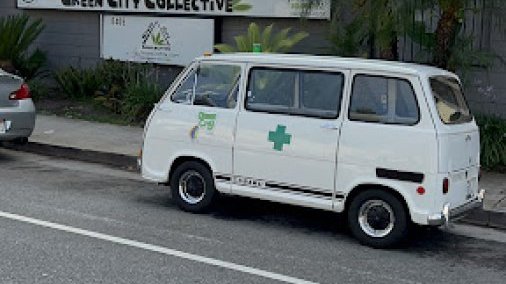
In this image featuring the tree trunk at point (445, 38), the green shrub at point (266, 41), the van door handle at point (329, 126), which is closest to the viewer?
the van door handle at point (329, 126)

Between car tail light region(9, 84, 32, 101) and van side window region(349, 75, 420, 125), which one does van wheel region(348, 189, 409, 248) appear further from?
car tail light region(9, 84, 32, 101)

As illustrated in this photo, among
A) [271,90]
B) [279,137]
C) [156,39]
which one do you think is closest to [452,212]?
[279,137]

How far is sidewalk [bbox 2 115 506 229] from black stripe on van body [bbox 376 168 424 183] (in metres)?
1.85

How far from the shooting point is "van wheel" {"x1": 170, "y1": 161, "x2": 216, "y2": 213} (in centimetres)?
821

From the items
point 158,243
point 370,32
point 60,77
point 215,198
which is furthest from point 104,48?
point 158,243

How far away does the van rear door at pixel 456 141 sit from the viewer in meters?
7.01

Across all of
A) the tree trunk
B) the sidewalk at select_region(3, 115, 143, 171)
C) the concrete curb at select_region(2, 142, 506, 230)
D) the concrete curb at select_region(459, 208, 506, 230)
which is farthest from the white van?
the sidewalk at select_region(3, 115, 143, 171)

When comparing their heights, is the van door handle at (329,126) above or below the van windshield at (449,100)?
below

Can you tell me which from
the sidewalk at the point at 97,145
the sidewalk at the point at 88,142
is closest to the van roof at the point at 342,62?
the sidewalk at the point at 97,145

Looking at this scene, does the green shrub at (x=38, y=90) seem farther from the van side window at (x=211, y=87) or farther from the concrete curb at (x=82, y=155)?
the van side window at (x=211, y=87)

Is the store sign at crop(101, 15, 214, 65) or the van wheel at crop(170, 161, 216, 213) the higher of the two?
the store sign at crop(101, 15, 214, 65)

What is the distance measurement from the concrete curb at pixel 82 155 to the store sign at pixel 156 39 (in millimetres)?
3907

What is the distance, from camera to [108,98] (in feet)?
49.1

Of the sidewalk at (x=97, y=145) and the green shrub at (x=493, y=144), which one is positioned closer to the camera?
the sidewalk at (x=97, y=145)
